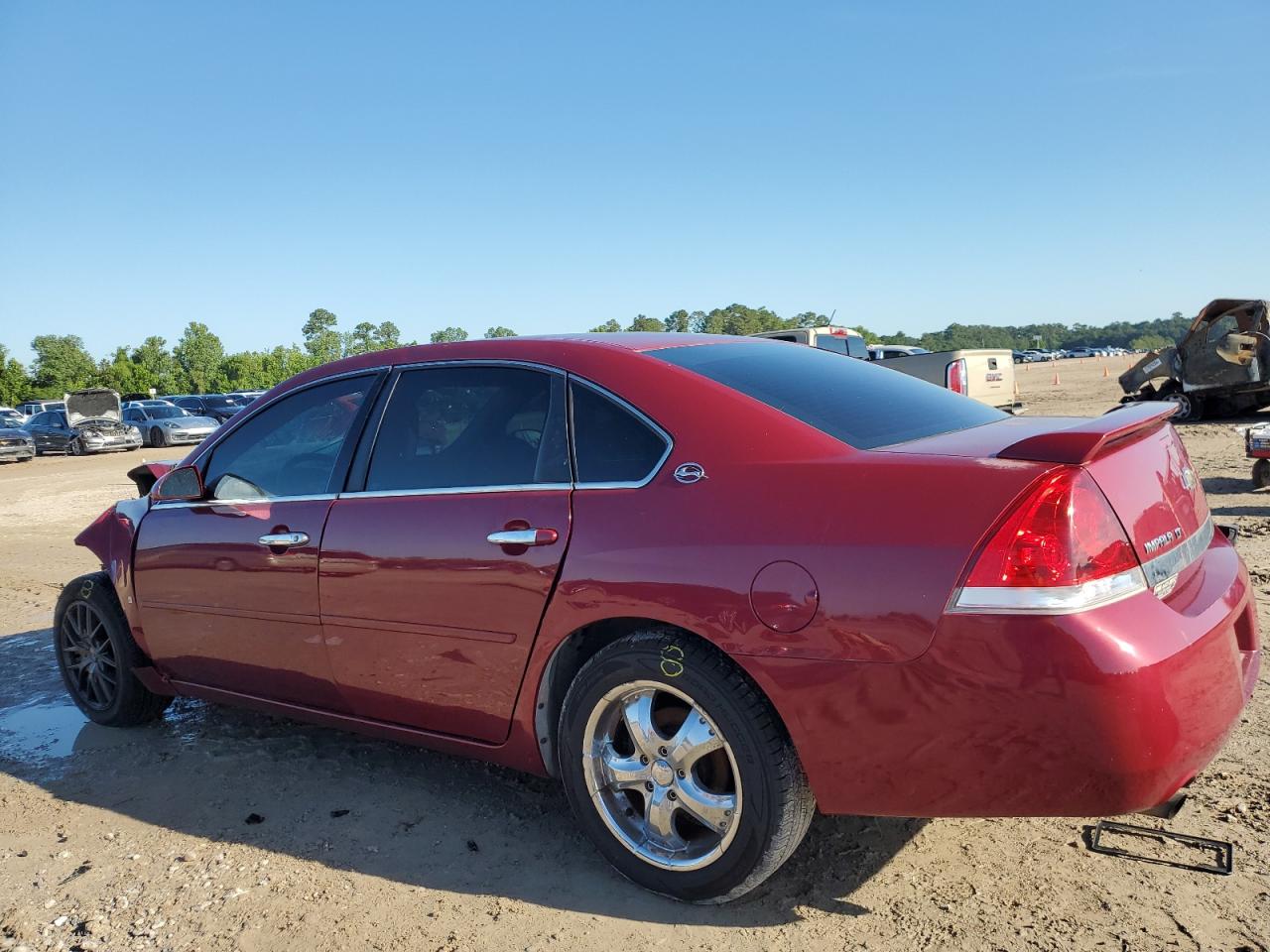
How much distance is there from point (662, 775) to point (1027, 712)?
101 cm

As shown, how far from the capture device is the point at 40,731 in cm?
464

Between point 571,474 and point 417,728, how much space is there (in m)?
1.10

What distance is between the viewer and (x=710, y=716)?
8.38 feet

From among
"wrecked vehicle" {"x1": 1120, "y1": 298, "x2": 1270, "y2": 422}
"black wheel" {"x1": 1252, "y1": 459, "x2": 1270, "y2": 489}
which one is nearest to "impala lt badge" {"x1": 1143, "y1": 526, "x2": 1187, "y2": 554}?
"black wheel" {"x1": 1252, "y1": 459, "x2": 1270, "y2": 489}

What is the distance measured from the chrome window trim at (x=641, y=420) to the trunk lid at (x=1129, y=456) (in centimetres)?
60

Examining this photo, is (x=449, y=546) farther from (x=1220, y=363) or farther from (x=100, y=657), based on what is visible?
(x=1220, y=363)


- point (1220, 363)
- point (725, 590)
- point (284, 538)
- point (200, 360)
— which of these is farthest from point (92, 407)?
point (200, 360)

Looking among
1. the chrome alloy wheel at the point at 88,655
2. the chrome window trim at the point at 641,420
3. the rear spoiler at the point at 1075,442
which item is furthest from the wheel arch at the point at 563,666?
the chrome alloy wheel at the point at 88,655

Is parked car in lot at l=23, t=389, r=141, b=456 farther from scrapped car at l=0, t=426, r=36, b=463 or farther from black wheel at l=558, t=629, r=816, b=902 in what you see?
black wheel at l=558, t=629, r=816, b=902

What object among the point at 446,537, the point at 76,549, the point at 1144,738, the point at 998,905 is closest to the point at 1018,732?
the point at 1144,738

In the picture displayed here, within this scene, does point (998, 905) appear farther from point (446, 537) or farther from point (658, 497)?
point (446, 537)

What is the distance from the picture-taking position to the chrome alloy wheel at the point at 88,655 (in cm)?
452

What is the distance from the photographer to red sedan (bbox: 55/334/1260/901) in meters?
2.20

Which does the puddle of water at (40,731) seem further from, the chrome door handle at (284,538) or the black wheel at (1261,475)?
the black wheel at (1261,475)
